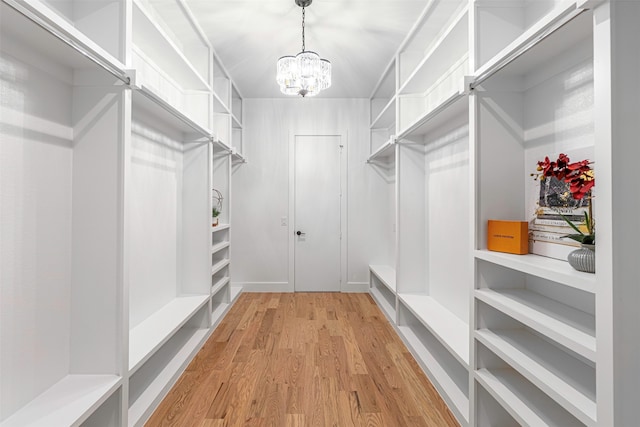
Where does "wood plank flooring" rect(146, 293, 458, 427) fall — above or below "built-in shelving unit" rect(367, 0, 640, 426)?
below

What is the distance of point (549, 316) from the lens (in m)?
1.41

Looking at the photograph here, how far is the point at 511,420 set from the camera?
5.79 feet

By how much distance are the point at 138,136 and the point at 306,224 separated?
2817 millimetres

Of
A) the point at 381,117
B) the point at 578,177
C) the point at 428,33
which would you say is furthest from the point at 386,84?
the point at 578,177

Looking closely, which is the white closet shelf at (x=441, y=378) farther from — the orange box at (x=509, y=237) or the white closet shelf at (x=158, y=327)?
the white closet shelf at (x=158, y=327)

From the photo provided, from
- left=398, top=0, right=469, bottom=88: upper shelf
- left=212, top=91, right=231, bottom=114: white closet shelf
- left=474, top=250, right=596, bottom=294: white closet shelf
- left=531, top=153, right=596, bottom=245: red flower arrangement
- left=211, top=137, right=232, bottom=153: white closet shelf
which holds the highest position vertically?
left=398, top=0, right=469, bottom=88: upper shelf

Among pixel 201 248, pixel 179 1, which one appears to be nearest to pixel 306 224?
pixel 201 248

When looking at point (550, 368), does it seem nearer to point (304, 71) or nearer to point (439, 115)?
point (439, 115)

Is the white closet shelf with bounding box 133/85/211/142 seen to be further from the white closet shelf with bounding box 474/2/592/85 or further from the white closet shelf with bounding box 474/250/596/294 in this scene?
the white closet shelf with bounding box 474/250/596/294

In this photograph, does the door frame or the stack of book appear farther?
the door frame

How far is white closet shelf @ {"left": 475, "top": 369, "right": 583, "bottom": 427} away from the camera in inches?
55.0

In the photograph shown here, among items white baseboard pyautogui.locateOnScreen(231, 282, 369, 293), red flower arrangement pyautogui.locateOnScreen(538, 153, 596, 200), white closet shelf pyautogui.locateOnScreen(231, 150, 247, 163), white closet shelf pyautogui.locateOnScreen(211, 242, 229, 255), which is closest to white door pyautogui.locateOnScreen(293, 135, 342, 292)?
white baseboard pyautogui.locateOnScreen(231, 282, 369, 293)

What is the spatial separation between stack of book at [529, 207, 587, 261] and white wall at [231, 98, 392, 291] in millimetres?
3290

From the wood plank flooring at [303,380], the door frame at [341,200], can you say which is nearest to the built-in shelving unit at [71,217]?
the wood plank flooring at [303,380]
